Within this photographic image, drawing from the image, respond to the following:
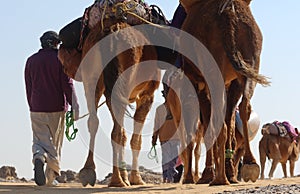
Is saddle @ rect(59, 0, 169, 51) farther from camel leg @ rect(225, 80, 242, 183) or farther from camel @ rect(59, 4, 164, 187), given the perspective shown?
camel leg @ rect(225, 80, 242, 183)

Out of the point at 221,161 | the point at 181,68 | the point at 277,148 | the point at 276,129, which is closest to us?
the point at 221,161

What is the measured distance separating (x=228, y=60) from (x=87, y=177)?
8.19 ft

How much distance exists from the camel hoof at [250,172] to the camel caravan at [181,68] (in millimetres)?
14

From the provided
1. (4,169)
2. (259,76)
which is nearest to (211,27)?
(259,76)

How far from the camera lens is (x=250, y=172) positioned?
33.2 ft

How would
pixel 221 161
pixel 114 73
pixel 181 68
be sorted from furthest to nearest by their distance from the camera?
pixel 181 68
pixel 114 73
pixel 221 161

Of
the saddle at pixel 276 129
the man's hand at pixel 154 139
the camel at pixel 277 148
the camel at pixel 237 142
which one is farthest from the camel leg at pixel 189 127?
the camel at pixel 277 148

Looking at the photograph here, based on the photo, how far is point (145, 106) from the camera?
13.2m

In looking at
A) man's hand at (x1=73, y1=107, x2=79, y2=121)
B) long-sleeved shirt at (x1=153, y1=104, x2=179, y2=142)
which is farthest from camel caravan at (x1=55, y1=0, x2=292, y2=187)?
long-sleeved shirt at (x1=153, y1=104, x2=179, y2=142)

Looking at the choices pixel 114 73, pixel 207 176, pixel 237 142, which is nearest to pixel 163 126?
pixel 237 142

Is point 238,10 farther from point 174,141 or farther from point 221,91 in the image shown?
point 174,141

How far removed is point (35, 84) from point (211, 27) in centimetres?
348

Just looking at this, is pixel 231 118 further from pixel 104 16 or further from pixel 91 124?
pixel 104 16

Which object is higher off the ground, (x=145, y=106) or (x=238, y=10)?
(x=238, y=10)
